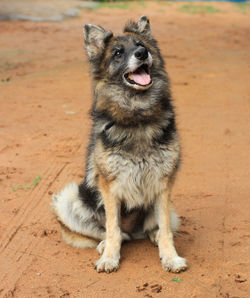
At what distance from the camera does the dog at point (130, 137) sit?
471 cm

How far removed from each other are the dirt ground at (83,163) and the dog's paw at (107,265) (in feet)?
0.21

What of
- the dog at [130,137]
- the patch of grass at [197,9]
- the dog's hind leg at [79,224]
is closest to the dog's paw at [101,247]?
the dog at [130,137]

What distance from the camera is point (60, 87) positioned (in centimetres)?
1059

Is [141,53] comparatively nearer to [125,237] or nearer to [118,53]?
[118,53]

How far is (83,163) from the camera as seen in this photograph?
23.3 feet

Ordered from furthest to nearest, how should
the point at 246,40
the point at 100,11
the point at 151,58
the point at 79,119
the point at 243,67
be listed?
1. the point at 100,11
2. the point at 246,40
3. the point at 243,67
4. the point at 79,119
5. the point at 151,58

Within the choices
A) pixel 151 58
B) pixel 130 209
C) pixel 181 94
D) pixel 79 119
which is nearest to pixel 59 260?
pixel 130 209

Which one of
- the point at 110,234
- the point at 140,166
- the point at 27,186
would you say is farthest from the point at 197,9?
the point at 110,234

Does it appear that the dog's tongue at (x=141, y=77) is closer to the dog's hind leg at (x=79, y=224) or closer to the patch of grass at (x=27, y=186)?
the dog's hind leg at (x=79, y=224)

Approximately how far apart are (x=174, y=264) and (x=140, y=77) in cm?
174

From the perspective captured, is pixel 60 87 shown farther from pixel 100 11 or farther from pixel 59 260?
pixel 100 11

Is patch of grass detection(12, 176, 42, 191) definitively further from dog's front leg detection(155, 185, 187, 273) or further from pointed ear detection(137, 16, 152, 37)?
pointed ear detection(137, 16, 152, 37)

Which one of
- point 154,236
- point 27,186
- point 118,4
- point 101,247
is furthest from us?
point 118,4

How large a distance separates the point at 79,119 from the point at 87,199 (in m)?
3.66
